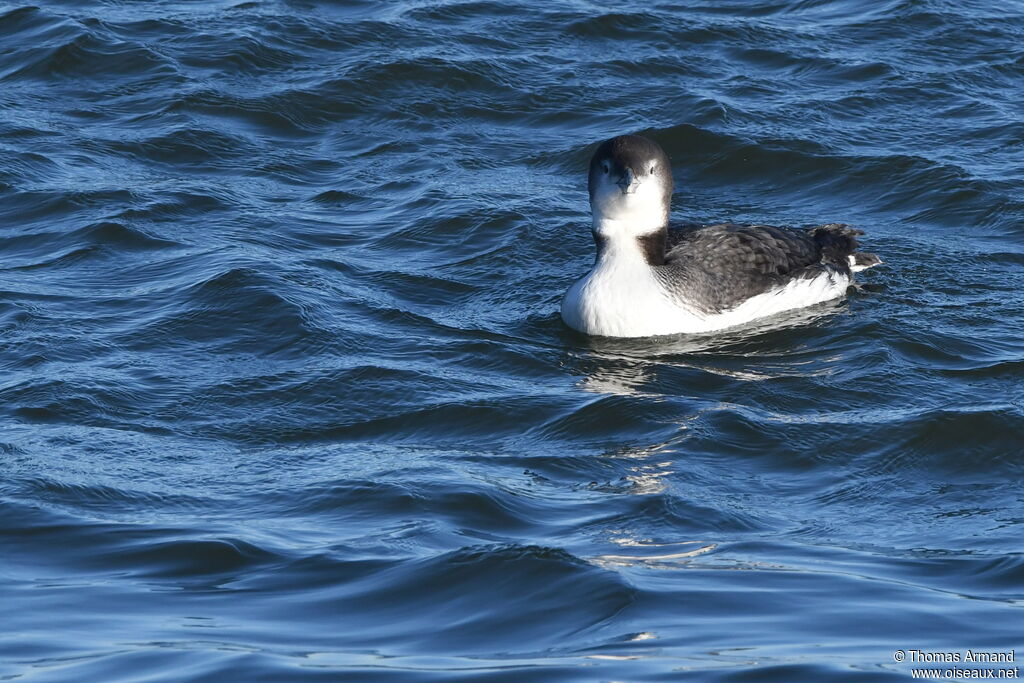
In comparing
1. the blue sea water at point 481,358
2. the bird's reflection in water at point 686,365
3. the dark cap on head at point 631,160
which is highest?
the dark cap on head at point 631,160

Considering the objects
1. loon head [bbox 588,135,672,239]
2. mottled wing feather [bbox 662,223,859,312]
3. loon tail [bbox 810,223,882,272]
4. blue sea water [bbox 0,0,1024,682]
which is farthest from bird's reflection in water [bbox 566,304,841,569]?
loon head [bbox 588,135,672,239]

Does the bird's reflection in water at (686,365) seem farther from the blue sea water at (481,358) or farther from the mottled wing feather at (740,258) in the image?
the mottled wing feather at (740,258)

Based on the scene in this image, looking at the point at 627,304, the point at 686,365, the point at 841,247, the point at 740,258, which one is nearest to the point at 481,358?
the point at 627,304

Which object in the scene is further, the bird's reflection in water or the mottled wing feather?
→ the mottled wing feather

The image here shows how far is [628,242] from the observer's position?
11.2m

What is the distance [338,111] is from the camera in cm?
1555

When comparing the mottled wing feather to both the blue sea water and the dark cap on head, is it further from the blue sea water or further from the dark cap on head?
the dark cap on head

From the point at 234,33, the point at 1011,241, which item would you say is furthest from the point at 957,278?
the point at 234,33

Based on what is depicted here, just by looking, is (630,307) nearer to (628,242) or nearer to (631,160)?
(628,242)

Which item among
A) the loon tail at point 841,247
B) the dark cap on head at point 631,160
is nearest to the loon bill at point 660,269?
the dark cap on head at point 631,160

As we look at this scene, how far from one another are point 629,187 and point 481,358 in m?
1.45

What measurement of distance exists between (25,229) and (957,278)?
6.83m

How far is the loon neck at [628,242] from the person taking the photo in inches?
440

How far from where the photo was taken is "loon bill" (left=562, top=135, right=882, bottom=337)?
434 inches
